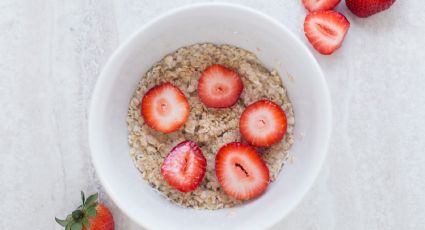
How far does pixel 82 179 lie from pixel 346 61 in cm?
52

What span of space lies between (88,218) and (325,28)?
1.75 ft

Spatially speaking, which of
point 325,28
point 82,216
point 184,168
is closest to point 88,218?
point 82,216

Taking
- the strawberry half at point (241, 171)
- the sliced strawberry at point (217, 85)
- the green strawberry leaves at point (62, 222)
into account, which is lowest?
the strawberry half at point (241, 171)

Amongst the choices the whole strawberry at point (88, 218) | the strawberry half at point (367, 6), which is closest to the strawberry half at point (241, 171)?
the whole strawberry at point (88, 218)

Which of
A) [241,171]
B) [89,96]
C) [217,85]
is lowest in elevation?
[241,171]

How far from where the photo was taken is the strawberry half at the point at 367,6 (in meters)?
1.17

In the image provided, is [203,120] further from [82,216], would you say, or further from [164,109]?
[82,216]

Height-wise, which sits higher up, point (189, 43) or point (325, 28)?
point (189, 43)

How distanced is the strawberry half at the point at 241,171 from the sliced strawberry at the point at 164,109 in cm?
9

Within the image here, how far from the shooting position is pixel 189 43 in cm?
115

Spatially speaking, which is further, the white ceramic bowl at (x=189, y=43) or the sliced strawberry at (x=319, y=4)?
the sliced strawberry at (x=319, y=4)

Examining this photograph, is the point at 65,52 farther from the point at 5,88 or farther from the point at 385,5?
the point at 385,5

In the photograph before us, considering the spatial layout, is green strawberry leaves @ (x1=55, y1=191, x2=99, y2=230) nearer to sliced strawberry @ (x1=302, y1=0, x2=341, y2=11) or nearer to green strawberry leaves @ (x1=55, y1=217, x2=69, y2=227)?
green strawberry leaves @ (x1=55, y1=217, x2=69, y2=227)

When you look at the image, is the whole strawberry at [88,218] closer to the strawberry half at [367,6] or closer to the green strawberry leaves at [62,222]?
the green strawberry leaves at [62,222]
